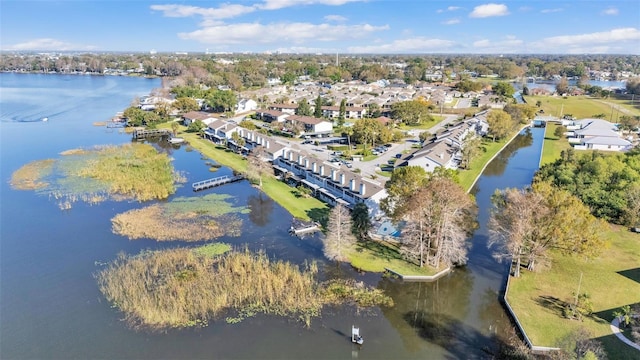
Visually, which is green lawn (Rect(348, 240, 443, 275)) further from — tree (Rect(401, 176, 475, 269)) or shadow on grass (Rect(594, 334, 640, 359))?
shadow on grass (Rect(594, 334, 640, 359))

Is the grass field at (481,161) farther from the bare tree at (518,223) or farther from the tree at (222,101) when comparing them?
the tree at (222,101)

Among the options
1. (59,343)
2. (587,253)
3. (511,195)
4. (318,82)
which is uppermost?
(318,82)

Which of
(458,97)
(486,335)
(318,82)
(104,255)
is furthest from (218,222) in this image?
(318,82)

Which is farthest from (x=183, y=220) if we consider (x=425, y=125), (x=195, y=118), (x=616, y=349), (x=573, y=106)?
(x=573, y=106)

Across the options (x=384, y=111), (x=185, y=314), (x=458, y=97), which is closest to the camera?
(x=185, y=314)

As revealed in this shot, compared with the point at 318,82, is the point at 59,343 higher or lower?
lower

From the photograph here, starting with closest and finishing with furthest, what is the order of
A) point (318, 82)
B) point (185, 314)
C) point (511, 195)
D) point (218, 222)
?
point (185, 314)
point (511, 195)
point (218, 222)
point (318, 82)

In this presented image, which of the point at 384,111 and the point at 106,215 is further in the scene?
the point at 384,111

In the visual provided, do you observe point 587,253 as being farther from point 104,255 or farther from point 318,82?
point 318,82

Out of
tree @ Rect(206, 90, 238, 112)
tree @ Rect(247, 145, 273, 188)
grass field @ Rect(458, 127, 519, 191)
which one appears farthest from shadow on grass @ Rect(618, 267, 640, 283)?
tree @ Rect(206, 90, 238, 112)
